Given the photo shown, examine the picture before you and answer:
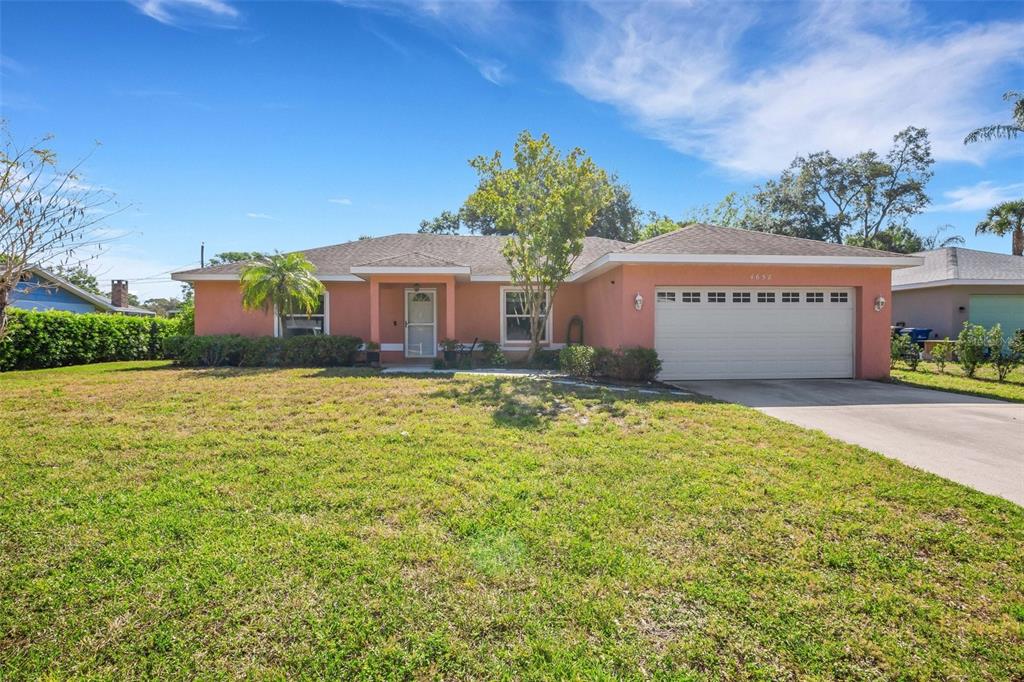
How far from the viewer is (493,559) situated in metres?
3.10

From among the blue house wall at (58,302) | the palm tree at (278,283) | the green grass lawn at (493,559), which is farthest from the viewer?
the blue house wall at (58,302)

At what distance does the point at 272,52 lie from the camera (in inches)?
336

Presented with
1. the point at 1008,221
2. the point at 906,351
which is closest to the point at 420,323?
the point at 906,351

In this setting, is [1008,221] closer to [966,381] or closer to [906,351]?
[906,351]

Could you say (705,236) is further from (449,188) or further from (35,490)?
(35,490)

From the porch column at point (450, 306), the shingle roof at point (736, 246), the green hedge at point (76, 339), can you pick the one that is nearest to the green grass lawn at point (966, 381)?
the shingle roof at point (736, 246)

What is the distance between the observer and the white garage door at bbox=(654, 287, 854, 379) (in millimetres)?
10844

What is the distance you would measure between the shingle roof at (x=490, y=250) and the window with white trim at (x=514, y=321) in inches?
35.0

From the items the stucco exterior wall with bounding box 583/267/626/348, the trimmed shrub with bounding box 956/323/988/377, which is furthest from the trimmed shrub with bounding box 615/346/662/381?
the trimmed shrub with bounding box 956/323/988/377

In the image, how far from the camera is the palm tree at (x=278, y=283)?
12234 millimetres

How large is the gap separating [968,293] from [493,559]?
70.8ft

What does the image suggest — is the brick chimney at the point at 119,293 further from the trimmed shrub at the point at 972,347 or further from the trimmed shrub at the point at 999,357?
the trimmed shrub at the point at 999,357

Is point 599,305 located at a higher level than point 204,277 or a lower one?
lower

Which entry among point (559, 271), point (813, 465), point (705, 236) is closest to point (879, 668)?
point (813, 465)
